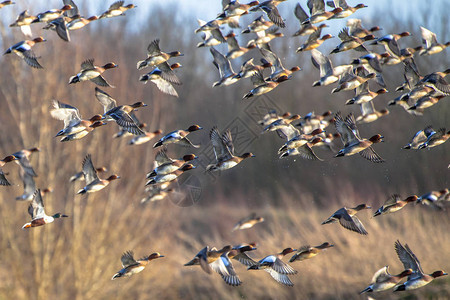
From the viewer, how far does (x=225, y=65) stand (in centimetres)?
820

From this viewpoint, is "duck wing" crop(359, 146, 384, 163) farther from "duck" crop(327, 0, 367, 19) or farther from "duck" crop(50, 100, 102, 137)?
"duck" crop(50, 100, 102, 137)

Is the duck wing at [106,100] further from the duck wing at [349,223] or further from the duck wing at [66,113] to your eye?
the duck wing at [349,223]

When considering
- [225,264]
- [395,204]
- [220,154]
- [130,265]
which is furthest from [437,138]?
[130,265]

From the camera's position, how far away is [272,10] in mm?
7922

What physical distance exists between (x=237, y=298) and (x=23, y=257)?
4.97 metres

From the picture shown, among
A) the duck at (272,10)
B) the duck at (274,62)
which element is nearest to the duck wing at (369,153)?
the duck at (274,62)

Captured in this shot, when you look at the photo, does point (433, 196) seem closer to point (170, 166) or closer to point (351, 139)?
point (351, 139)

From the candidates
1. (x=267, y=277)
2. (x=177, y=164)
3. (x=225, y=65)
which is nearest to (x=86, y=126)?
(x=177, y=164)

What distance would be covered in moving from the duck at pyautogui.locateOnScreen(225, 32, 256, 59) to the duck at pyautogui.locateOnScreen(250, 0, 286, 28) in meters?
0.48

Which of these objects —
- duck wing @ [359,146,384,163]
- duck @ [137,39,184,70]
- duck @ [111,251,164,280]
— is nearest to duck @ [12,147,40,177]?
duck @ [111,251,164,280]

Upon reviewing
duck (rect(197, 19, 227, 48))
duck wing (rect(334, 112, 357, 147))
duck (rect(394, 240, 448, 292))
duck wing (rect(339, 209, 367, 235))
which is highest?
duck (rect(197, 19, 227, 48))

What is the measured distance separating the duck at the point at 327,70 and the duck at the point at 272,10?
0.66 meters

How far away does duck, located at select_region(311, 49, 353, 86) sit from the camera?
8.08 m

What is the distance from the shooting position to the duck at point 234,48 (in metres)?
8.19
